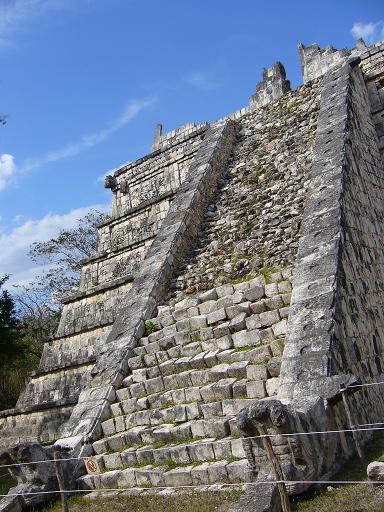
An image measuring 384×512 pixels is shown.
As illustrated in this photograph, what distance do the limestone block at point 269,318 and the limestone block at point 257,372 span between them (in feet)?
2.34

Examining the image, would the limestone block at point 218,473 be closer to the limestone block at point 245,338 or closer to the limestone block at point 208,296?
the limestone block at point 245,338

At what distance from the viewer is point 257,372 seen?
5.65m

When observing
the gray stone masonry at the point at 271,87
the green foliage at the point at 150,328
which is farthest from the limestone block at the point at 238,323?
the gray stone masonry at the point at 271,87

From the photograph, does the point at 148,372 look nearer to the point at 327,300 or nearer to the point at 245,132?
the point at 327,300

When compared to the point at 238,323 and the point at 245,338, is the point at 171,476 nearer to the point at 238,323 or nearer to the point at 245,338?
the point at 245,338

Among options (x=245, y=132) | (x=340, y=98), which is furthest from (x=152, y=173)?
(x=340, y=98)

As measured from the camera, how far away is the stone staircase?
5230 mm

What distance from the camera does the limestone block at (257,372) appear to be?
5.60 metres

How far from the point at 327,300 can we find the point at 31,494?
3966 mm

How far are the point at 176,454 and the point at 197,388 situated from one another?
2.80 ft

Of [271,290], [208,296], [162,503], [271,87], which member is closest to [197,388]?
[162,503]

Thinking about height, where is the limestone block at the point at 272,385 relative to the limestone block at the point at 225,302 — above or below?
below

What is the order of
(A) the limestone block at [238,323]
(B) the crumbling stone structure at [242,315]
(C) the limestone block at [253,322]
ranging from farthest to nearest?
(A) the limestone block at [238,323], (C) the limestone block at [253,322], (B) the crumbling stone structure at [242,315]

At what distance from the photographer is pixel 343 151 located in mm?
8000
